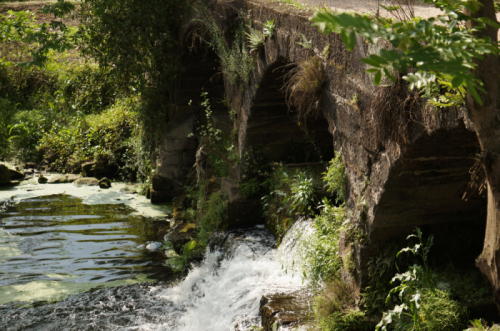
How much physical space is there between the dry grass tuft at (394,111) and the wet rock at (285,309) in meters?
1.66

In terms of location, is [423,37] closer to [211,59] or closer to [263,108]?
[263,108]

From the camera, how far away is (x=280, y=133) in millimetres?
6910

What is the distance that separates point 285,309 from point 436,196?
1.61 meters

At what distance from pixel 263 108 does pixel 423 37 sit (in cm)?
464

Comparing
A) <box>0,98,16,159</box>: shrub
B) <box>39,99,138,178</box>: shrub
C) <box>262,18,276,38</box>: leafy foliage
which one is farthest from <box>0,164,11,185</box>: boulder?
<box>262,18,276,38</box>: leafy foliage

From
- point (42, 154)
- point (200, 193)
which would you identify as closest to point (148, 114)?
point (200, 193)

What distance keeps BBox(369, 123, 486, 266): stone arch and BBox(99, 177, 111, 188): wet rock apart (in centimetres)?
817

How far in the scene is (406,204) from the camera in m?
3.78

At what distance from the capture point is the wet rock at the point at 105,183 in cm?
1096

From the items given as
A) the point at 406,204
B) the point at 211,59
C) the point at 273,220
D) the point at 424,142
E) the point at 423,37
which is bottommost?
the point at 273,220

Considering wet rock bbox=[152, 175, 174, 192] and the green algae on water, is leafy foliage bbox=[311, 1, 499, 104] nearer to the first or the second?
the green algae on water

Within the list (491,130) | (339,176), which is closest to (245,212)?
(339,176)

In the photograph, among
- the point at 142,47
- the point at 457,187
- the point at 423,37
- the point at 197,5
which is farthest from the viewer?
the point at 142,47

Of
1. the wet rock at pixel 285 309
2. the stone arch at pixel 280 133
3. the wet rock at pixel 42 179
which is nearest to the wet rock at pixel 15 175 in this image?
the wet rock at pixel 42 179
